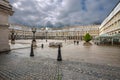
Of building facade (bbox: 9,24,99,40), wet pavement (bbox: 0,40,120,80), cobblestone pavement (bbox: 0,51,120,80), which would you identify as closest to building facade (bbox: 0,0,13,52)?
wet pavement (bbox: 0,40,120,80)

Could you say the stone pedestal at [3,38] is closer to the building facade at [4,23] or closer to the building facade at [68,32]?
the building facade at [4,23]

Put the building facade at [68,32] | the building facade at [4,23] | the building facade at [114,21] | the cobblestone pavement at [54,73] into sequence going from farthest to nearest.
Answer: the building facade at [68,32] → the building facade at [114,21] → the building facade at [4,23] → the cobblestone pavement at [54,73]

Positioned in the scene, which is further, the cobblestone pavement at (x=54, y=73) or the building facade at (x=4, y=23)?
the building facade at (x=4, y=23)

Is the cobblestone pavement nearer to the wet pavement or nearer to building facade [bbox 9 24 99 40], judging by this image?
the wet pavement

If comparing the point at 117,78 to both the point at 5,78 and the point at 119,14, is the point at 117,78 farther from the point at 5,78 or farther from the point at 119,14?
the point at 119,14

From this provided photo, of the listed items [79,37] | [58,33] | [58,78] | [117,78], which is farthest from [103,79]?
[58,33]

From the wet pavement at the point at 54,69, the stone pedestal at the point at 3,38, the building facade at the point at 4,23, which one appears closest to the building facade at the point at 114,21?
the wet pavement at the point at 54,69

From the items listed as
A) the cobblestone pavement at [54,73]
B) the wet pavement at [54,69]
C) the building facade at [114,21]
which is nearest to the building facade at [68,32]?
the building facade at [114,21]

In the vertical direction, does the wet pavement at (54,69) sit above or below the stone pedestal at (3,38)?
below

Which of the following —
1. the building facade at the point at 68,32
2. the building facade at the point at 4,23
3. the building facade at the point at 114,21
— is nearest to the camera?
the building facade at the point at 4,23

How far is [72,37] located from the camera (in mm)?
125062

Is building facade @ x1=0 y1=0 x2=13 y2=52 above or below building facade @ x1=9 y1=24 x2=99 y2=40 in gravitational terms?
below

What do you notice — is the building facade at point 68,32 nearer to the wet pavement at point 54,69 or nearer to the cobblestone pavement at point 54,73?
the wet pavement at point 54,69

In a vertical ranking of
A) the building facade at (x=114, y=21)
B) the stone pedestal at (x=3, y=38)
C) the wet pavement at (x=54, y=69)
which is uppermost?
the building facade at (x=114, y=21)
